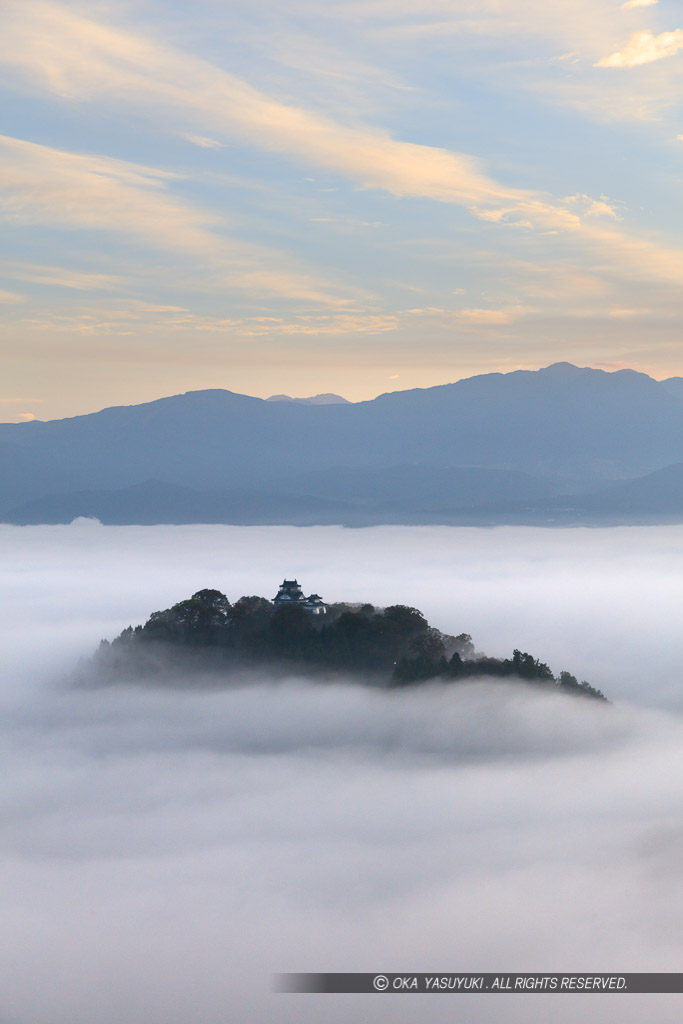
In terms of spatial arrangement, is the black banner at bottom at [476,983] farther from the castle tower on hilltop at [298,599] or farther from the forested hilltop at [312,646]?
the castle tower on hilltop at [298,599]

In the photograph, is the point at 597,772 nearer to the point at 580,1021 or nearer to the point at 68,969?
the point at 580,1021

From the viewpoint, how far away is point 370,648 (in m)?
87.8

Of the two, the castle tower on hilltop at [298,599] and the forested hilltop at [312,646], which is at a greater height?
the castle tower on hilltop at [298,599]

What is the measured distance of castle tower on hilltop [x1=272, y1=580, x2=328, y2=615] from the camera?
9438cm

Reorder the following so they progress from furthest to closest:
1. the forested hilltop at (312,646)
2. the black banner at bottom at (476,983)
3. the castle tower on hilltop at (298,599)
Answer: the castle tower on hilltop at (298,599) < the forested hilltop at (312,646) < the black banner at bottom at (476,983)

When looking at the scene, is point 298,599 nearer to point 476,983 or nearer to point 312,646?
point 312,646

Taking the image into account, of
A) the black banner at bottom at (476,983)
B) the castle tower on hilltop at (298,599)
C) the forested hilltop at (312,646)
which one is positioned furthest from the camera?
the castle tower on hilltop at (298,599)

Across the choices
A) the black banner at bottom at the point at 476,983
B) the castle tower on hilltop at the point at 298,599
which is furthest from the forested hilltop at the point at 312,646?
the black banner at bottom at the point at 476,983

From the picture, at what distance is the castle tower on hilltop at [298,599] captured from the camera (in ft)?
310

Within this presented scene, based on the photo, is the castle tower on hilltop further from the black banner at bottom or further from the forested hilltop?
the black banner at bottom

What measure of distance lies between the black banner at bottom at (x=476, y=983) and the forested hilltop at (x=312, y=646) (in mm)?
24774

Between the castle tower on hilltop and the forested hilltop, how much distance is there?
873 millimetres

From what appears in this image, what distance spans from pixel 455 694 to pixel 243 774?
23930 millimetres

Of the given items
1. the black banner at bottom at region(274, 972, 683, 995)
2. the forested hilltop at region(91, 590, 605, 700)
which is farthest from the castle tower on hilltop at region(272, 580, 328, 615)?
the black banner at bottom at region(274, 972, 683, 995)
